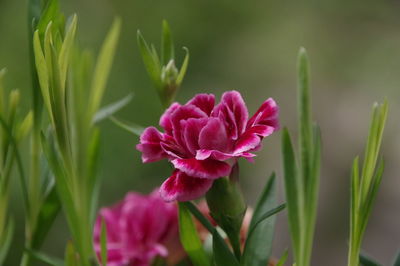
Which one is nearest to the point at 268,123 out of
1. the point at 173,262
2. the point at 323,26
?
the point at 173,262

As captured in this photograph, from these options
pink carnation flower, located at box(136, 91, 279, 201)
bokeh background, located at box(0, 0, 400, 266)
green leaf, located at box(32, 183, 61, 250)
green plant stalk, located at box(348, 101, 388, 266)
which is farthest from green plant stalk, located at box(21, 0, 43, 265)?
bokeh background, located at box(0, 0, 400, 266)

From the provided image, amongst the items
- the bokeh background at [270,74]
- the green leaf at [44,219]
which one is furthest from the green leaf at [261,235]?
the bokeh background at [270,74]

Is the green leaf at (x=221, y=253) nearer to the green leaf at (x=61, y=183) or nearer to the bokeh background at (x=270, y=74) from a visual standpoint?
the green leaf at (x=61, y=183)

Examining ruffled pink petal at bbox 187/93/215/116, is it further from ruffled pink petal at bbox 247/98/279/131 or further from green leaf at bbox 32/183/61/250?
green leaf at bbox 32/183/61/250

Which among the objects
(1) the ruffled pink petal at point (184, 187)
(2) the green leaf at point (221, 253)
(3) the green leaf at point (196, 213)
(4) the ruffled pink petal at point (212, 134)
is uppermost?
(4) the ruffled pink petal at point (212, 134)

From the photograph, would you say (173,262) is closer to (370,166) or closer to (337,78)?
(370,166)

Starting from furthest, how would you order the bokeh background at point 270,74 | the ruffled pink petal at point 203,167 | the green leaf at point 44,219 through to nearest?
the bokeh background at point 270,74 → the green leaf at point 44,219 → the ruffled pink petal at point 203,167
